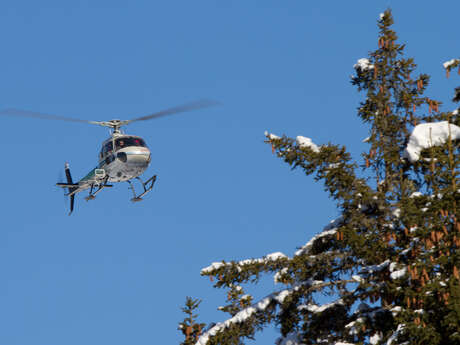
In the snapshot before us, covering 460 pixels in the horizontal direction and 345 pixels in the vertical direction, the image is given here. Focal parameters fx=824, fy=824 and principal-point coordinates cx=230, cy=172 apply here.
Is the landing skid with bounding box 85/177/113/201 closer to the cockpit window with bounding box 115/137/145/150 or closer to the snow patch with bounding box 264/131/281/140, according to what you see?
the cockpit window with bounding box 115/137/145/150

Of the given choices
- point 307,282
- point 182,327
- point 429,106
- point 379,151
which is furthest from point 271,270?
point 182,327

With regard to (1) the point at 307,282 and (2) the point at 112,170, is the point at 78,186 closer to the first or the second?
(2) the point at 112,170

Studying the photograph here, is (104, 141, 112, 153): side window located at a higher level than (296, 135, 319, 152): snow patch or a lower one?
higher

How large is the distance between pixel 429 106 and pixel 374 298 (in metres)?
5.26

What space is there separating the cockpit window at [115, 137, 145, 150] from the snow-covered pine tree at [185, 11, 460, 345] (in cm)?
1759

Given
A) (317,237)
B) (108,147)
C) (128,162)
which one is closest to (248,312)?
(317,237)

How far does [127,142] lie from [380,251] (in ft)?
66.0

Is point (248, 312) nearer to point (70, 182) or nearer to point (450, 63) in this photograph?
point (450, 63)

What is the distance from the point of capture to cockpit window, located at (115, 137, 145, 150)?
36.9 meters

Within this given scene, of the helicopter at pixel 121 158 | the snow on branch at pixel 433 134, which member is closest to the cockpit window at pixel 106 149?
the helicopter at pixel 121 158

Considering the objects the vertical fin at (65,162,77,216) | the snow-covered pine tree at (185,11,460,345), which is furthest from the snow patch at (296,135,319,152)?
the vertical fin at (65,162,77,216)

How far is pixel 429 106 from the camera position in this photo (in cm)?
2069

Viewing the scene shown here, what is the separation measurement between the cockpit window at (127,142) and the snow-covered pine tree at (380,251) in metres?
17.6

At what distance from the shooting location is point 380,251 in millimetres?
18750
